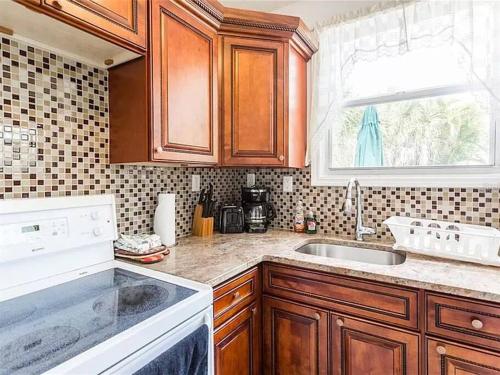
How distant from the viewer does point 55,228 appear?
1141 millimetres

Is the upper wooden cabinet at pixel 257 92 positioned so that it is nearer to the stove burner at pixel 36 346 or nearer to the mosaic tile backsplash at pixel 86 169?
the mosaic tile backsplash at pixel 86 169

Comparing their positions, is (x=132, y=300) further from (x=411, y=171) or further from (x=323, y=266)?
(x=411, y=171)

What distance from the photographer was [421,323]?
1.12m

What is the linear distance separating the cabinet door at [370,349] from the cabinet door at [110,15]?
1.47 m

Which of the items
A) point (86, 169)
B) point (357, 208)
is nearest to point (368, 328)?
point (357, 208)

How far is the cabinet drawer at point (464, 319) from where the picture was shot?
0.99 meters

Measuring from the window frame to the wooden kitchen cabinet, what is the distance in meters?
0.85

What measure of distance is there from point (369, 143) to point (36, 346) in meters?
1.91

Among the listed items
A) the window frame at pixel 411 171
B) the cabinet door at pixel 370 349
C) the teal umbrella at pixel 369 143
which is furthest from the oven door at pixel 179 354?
the teal umbrella at pixel 369 143

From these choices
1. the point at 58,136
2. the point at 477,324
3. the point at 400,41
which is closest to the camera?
the point at 477,324

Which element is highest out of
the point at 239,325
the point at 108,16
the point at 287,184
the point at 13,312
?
the point at 108,16

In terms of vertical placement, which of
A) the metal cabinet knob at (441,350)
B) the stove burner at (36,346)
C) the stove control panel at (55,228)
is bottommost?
the metal cabinet knob at (441,350)

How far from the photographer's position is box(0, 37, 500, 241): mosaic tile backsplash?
1.11 m

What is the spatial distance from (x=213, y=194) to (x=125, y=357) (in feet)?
4.79
